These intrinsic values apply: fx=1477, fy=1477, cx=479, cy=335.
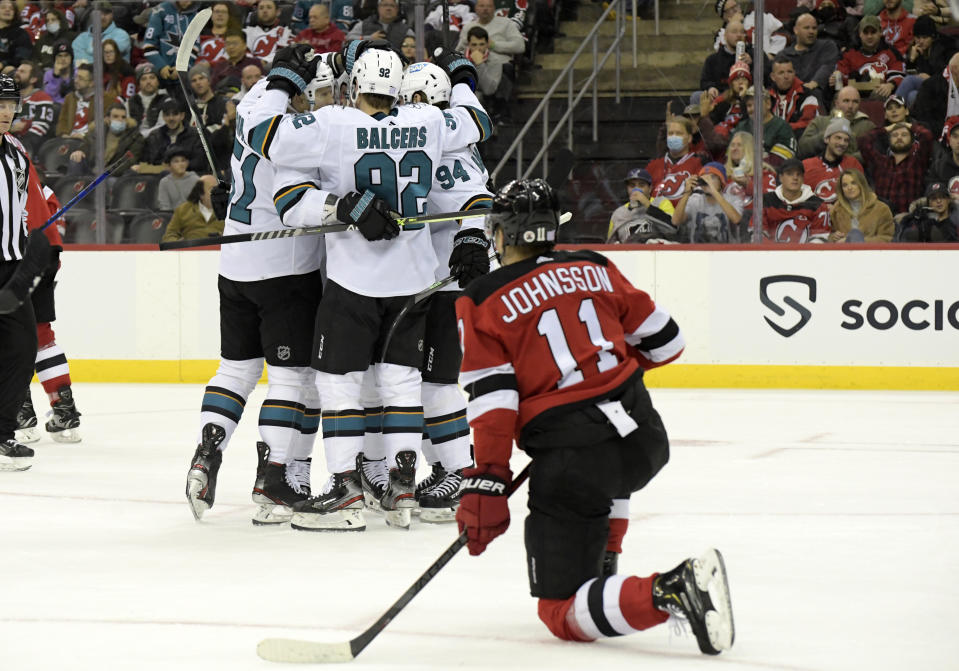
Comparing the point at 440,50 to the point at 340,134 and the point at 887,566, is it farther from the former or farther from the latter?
the point at 887,566

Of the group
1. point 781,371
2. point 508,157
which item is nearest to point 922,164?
point 781,371

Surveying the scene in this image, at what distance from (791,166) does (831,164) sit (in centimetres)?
21

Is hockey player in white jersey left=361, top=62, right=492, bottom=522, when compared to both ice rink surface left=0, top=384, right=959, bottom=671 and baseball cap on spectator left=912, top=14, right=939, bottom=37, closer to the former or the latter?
ice rink surface left=0, top=384, right=959, bottom=671

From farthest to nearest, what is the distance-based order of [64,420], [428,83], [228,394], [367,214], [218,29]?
[218,29]
[64,420]
[428,83]
[228,394]
[367,214]

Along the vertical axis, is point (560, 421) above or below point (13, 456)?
above

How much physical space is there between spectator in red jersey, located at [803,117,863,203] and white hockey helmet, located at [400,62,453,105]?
12.4 feet

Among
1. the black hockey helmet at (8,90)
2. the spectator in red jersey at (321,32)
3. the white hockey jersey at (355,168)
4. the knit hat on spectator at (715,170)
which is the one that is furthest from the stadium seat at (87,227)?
the white hockey jersey at (355,168)

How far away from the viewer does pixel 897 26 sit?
8.33 metres

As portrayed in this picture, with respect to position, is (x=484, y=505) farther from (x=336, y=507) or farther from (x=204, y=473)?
(x=204, y=473)

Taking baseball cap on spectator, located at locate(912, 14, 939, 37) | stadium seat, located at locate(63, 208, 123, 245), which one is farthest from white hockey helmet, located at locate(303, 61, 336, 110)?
baseball cap on spectator, located at locate(912, 14, 939, 37)

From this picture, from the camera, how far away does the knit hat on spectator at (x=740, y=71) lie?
26.5ft

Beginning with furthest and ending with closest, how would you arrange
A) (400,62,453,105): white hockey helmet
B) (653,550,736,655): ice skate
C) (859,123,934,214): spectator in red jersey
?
(859,123,934,214): spectator in red jersey < (400,62,453,105): white hockey helmet < (653,550,736,655): ice skate

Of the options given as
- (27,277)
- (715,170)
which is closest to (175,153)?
(715,170)

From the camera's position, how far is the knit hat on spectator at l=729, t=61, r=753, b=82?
26.5ft
